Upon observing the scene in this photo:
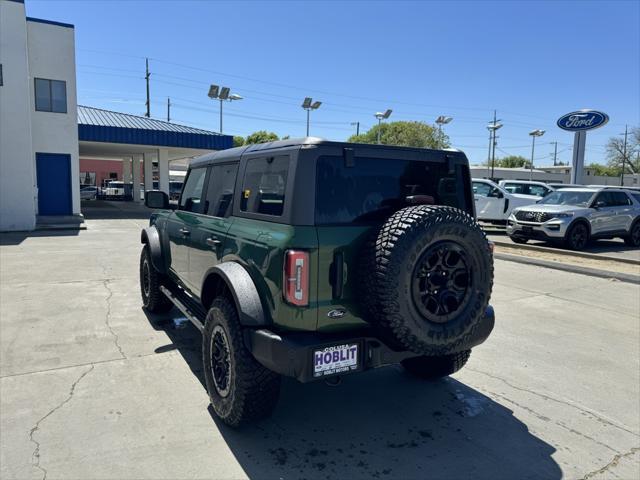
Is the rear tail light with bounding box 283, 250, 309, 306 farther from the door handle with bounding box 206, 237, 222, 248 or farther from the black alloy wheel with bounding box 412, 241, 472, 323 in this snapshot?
the door handle with bounding box 206, 237, 222, 248

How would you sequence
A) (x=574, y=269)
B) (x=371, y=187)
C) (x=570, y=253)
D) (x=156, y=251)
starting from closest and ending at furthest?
(x=371, y=187) → (x=156, y=251) → (x=574, y=269) → (x=570, y=253)

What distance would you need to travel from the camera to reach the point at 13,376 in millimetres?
3959

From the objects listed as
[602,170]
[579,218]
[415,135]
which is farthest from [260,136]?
[602,170]

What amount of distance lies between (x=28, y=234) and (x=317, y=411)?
14.6 m

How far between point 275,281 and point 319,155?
84 centimetres

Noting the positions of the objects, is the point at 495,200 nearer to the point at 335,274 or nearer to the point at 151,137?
the point at 335,274

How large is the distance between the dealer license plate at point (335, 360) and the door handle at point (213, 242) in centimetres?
131

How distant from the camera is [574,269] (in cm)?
953

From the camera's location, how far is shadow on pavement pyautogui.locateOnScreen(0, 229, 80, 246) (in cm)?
1305

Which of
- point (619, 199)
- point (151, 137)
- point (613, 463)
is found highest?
point (151, 137)

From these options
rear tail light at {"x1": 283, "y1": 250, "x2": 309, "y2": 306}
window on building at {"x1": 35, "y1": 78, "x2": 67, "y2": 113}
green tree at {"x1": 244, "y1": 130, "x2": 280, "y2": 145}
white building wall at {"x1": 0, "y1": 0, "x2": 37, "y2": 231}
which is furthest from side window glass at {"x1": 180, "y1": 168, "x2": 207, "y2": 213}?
green tree at {"x1": 244, "y1": 130, "x2": 280, "y2": 145}

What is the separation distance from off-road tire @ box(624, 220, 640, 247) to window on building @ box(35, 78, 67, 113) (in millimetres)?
20669

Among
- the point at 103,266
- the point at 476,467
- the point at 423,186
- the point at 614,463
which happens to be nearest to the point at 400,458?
the point at 476,467

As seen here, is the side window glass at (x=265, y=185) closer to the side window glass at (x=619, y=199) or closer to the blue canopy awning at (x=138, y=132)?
the side window glass at (x=619, y=199)
